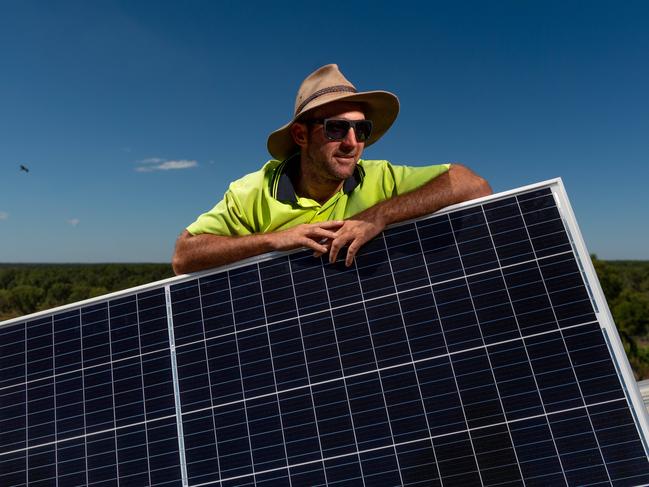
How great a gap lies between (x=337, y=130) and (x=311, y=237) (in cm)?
114

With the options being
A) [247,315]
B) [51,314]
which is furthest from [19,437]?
[247,315]

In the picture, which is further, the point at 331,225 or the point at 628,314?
the point at 628,314

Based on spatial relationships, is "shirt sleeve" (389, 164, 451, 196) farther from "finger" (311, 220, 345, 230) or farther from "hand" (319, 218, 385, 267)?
"finger" (311, 220, 345, 230)

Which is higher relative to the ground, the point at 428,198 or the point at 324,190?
the point at 324,190

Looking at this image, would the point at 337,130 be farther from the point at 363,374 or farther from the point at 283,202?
the point at 363,374

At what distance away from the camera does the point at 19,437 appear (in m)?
4.97

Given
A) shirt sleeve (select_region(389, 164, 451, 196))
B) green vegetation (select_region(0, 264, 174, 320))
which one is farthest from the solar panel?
green vegetation (select_region(0, 264, 174, 320))

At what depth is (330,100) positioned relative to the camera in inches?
179

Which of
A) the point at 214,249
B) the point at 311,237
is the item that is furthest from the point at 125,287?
the point at 311,237

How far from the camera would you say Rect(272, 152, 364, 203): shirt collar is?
512 centimetres

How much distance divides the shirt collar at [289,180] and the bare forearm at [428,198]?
65cm

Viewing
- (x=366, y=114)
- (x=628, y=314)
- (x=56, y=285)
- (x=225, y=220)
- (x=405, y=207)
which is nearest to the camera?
(x=405, y=207)

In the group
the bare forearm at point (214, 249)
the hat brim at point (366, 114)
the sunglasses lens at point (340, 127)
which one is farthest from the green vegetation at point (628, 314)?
the bare forearm at point (214, 249)

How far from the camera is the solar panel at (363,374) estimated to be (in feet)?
12.9
